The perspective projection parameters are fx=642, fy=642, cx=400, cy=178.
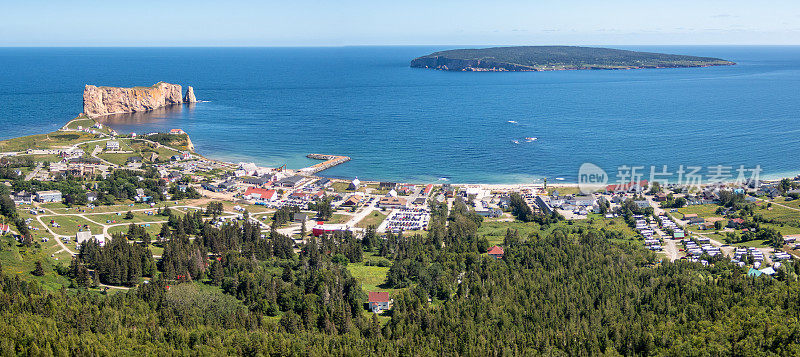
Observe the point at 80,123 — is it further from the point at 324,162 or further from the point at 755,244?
the point at 755,244

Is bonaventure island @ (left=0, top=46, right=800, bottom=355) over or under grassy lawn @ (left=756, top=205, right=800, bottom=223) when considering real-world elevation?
under

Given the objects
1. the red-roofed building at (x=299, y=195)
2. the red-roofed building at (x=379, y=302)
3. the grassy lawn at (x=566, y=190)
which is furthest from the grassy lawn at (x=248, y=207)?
the grassy lawn at (x=566, y=190)

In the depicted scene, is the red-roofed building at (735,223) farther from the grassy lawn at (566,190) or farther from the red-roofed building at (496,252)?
the red-roofed building at (496,252)

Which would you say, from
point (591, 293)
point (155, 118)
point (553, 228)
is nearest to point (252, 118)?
point (155, 118)

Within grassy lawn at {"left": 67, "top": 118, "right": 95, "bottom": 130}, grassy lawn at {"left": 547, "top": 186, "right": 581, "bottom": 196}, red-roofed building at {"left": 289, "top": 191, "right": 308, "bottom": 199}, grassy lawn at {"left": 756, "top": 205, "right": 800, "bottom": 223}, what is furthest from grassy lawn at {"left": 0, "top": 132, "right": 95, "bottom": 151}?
grassy lawn at {"left": 756, "top": 205, "right": 800, "bottom": 223}

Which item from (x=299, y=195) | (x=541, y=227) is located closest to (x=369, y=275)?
(x=541, y=227)

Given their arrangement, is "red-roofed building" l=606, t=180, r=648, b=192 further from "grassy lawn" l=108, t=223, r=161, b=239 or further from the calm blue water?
"grassy lawn" l=108, t=223, r=161, b=239
